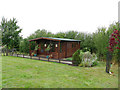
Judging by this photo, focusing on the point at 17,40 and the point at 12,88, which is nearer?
the point at 12,88

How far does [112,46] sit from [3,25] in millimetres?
17782

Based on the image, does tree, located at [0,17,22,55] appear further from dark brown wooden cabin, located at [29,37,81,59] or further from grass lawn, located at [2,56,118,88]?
grass lawn, located at [2,56,118,88]

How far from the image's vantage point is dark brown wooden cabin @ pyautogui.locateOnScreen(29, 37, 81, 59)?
1289cm

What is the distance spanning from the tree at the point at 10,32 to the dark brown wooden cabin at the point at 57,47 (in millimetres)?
4270

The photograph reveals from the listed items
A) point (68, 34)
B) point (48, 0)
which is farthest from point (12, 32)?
point (68, 34)

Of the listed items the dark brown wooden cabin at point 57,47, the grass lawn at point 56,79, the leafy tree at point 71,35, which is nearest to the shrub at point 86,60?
the grass lawn at point 56,79

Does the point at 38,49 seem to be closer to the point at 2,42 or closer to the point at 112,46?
the point at 2,42

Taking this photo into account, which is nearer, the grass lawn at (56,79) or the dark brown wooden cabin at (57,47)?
the grass lawn at (56,79)

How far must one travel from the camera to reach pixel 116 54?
26.3ft

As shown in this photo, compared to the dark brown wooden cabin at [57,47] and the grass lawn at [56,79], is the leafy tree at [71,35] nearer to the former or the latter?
the dark brown wooden cabin at [57,47]

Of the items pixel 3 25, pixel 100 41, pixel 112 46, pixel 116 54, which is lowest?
pixel 116 54

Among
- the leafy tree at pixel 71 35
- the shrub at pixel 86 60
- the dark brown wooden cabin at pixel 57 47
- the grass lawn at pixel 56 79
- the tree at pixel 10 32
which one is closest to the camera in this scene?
the grass lawn at pixel 56 79

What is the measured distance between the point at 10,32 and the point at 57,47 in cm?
929

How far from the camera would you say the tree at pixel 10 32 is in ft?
54.3
